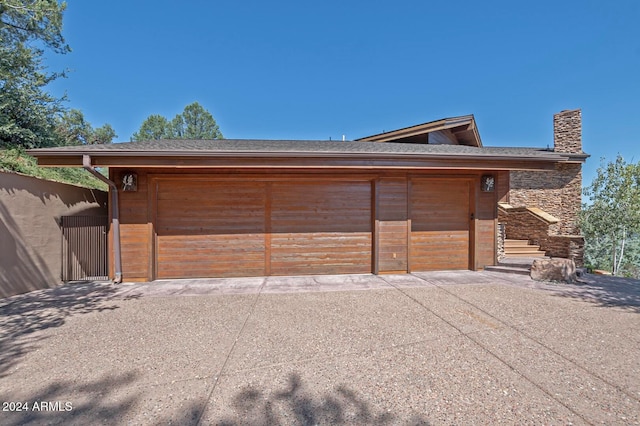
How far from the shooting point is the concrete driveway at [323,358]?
1.81m

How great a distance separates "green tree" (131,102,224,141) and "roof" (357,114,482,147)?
20.8 meters

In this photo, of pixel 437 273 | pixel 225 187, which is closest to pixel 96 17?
pixel 225 187

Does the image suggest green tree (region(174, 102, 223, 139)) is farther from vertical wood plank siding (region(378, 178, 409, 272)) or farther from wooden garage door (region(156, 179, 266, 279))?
vertical wood plank siding (region(378, 178, 409, 272))

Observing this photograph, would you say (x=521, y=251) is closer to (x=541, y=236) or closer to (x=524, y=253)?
(x=524, y=253)

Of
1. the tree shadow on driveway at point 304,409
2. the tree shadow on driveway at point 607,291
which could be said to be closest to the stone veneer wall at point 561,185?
the tree shadow on driveway at point 607,291

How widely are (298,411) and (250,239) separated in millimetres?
4381

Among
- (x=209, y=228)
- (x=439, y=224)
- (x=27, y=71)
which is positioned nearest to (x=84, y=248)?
(x=209, y=228)

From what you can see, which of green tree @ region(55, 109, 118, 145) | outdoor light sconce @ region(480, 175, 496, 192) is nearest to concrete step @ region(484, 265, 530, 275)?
outdoor light sconce @ region(480, 175, 496, 192)

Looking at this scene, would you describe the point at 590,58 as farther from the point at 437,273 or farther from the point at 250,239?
the point at 250,239

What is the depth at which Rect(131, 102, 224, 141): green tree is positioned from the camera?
22745mm

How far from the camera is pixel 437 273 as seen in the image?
236 inches

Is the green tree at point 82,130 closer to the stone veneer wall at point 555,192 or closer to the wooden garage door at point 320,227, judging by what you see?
the wooden garage door at point 320,227

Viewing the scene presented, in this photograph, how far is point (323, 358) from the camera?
2.49 m

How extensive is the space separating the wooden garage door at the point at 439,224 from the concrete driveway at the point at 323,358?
1.70m
